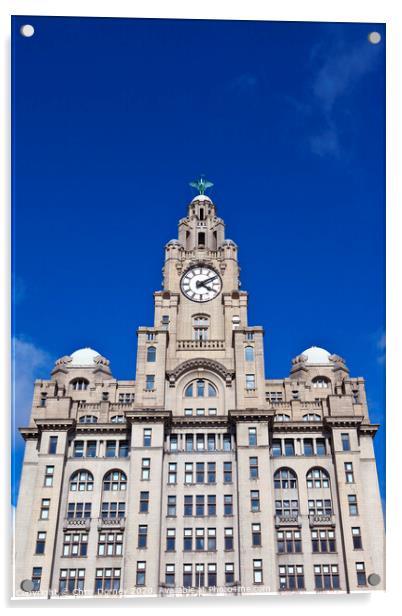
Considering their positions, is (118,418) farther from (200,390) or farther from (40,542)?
→ (40,542)

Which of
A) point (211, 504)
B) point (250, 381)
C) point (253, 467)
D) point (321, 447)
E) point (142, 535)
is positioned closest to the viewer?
point (142, 535)

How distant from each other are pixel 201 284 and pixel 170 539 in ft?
69.0

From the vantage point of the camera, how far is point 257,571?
38.8 metres

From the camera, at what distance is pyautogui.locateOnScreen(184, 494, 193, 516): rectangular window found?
42156 millimetres

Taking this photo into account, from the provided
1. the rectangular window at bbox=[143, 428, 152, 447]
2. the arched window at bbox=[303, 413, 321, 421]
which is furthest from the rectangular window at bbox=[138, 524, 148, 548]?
the arched window at bbox=[303, 413, 321, 421]

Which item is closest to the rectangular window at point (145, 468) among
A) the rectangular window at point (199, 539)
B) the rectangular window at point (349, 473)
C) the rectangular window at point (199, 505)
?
the rectangular window at point (199, 505)

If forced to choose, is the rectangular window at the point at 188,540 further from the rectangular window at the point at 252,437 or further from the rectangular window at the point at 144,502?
the rectangular window at the point at 252,437

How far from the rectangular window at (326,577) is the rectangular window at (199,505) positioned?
25.0ft

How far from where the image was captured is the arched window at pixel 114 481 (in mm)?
43562

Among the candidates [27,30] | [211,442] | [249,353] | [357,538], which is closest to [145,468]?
[211,442]

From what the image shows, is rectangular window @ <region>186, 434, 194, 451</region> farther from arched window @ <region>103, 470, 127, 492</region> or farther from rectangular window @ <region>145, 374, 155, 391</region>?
arched window @ <region>103, 470, 127, 492</region>
